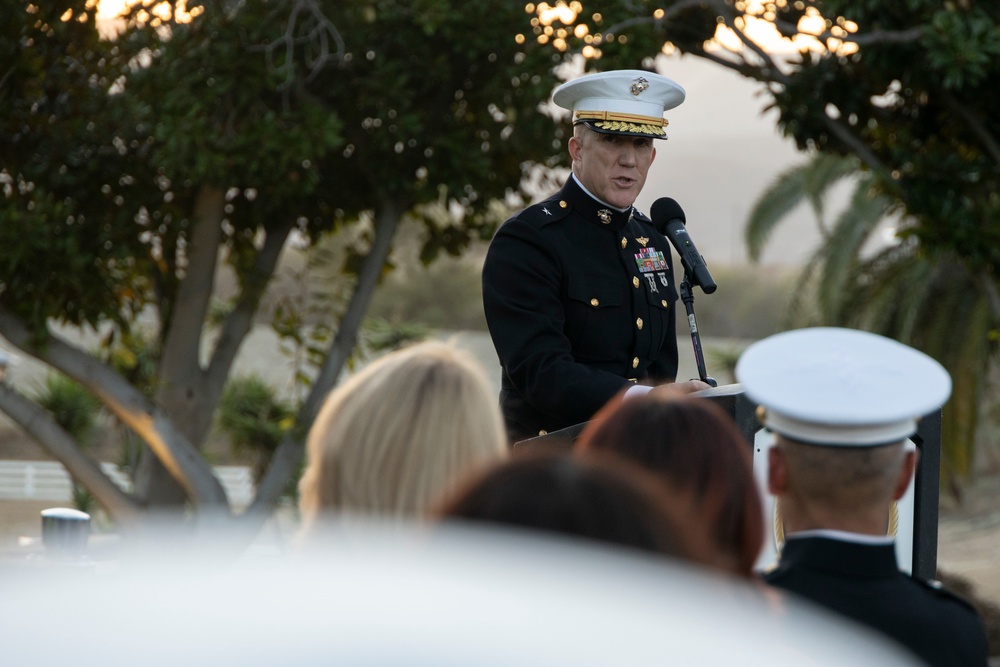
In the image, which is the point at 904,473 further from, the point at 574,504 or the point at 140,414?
the point at 140,414

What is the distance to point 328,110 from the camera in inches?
292

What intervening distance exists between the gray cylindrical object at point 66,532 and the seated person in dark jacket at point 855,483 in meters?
1.08

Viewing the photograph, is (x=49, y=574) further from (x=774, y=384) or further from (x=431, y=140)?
(x=431, y=140)

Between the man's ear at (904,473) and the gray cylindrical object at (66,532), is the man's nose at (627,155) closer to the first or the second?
the man's ear at (904,473)

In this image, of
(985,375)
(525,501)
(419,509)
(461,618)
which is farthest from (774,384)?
(985,375)

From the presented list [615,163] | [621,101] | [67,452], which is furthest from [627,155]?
[67,452]

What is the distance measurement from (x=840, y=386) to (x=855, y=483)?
0.47 feet

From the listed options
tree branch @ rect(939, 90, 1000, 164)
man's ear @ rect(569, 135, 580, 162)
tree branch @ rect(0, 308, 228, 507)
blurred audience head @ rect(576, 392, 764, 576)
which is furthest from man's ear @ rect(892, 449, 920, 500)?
tree branch @ rect(0, 308, 228, 507)

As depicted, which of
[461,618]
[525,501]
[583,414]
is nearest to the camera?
[461,618]

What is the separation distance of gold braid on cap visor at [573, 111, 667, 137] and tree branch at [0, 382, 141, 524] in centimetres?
498

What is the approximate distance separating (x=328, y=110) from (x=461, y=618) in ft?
22.1

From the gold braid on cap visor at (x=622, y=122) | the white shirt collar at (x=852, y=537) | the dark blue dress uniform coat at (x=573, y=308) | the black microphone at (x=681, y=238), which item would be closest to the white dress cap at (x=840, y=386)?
the white shirt collar at (x=852, y=537)

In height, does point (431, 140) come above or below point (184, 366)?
above

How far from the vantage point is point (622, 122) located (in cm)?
338
